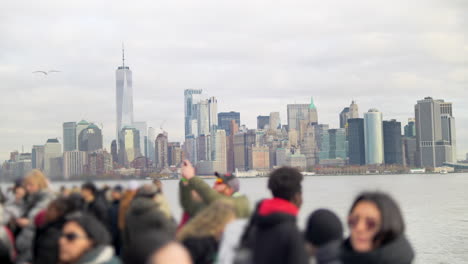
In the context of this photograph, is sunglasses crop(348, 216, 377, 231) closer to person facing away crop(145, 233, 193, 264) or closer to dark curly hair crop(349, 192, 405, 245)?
dark curly hair crop(349, 192, 405, 245)

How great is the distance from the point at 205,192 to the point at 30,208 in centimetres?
200

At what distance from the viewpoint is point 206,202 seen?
726 cm

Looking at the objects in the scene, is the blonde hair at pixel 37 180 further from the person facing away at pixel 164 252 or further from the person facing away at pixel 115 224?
the person facing away at pixel 164 252

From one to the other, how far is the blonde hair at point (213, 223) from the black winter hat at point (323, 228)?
66cm

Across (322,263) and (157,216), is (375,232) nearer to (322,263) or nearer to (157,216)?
(322,263)

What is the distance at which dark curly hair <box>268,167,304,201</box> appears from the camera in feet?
17.3

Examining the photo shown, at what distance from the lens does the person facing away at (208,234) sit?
4.98 meters

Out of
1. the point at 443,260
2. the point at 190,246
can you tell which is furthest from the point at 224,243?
the point at 443,260

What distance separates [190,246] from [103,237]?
0.76 m

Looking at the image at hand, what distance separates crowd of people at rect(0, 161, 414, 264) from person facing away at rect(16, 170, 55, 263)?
0.01 metres

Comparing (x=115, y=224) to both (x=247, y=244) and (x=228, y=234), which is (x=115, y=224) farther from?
(x=247, y=244)

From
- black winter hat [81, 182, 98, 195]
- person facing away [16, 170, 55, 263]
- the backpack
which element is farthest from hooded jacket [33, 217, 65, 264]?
black winter hat [81, 182, 98, 195]

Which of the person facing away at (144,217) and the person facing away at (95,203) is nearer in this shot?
the person facing away at (144,217)

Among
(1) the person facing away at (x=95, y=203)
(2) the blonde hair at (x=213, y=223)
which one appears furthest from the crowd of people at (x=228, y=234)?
(1) the person facing away at (x=95, y=203)
